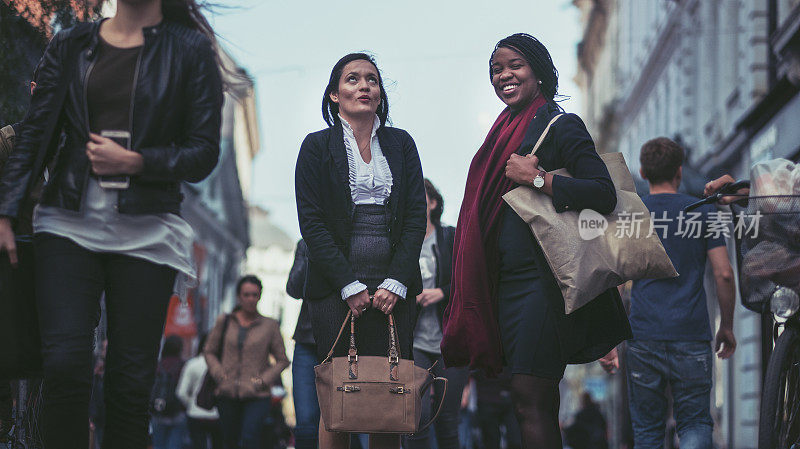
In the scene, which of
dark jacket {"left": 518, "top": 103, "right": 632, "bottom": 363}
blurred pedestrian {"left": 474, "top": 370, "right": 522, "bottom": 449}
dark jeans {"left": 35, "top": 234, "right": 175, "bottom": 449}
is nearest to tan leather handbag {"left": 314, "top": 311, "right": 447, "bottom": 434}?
dark jacket {"left": 518, "top": 103, "right": 632, "bottom": 363}

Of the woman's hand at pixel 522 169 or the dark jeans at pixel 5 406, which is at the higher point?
the woman's hand at pixel 522 169

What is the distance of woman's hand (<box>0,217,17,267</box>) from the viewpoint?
417 cm

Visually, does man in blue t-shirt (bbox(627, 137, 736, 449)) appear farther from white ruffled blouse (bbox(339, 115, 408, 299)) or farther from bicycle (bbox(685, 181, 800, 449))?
white ruffled blouse (bbox(339, 115, 408, 299))

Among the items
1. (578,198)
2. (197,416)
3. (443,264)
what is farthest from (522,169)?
(197,416)

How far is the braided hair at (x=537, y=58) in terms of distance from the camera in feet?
17.3

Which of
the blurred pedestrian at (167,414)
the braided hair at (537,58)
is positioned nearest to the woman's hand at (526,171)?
the braided hair at (537,58)

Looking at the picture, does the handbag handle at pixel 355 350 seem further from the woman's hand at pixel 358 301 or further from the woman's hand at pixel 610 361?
the woman's hand at pixel 610 361

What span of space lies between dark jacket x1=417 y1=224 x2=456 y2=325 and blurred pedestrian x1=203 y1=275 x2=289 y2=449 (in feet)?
7.39

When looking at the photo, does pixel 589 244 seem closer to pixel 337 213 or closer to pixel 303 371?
pixel 337 213

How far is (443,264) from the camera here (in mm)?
8219

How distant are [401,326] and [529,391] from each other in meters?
0.74

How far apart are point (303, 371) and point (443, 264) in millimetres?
1419

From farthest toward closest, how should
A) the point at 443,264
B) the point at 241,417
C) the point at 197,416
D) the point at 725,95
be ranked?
the point at 725,95 → the point at 197,416 → the point at 241,417 → the point at 443,264

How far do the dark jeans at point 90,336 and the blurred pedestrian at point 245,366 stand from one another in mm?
5555
